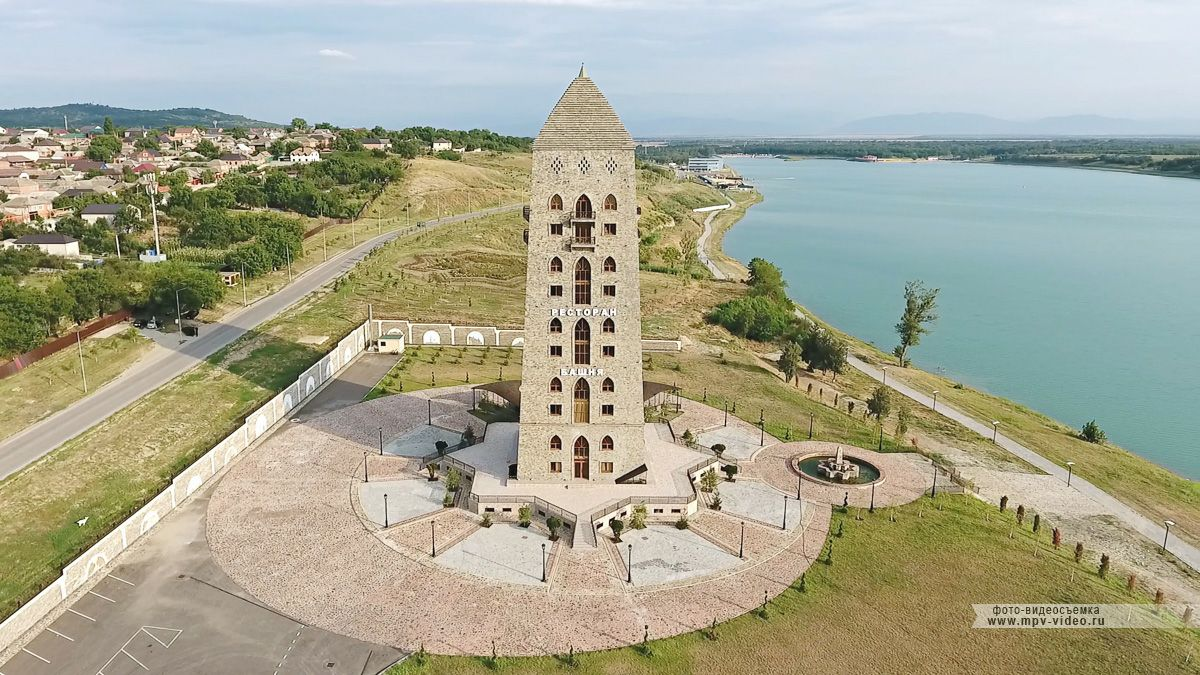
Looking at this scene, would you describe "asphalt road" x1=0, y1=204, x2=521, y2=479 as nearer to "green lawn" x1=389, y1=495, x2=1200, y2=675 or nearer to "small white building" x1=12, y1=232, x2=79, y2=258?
"small white building" x1=12, y1=232, x2=79, y2=258

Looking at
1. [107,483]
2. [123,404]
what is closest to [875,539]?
[107,483]

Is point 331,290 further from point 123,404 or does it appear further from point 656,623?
point 656,623

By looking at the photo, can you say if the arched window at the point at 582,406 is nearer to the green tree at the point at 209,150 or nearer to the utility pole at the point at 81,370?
the utility pole at the point at 81,370

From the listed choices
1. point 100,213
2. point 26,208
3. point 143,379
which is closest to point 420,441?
point 143,379

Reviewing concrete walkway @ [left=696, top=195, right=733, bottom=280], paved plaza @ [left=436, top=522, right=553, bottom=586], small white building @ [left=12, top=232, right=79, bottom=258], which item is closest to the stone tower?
paved plaza @ [left=436, top=522, right=553, bottom=586]

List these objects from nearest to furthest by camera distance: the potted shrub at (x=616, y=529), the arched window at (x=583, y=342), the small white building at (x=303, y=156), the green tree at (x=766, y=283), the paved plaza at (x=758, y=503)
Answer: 1. the potted shrub at (x=616, y=529)
2. the paved plaza at (x=758, y=503)
3. the arched window at (x=583, y=342)
4. the green tree at (x=766, y=283)
5. the small white building at (x=303, y=156)

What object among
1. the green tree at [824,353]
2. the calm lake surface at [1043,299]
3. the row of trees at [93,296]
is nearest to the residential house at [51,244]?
the row of trees at [93,296]

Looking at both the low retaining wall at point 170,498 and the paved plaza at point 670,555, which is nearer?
the low retaining wall at point 170,498
